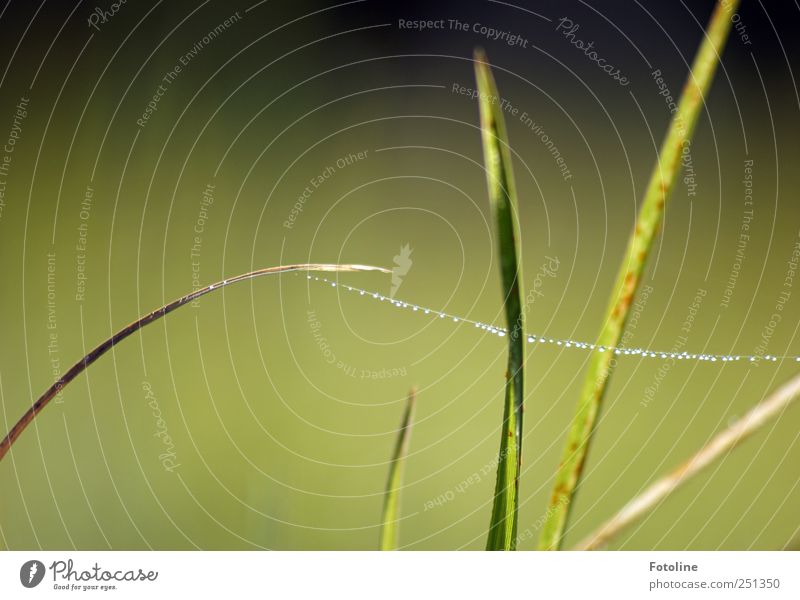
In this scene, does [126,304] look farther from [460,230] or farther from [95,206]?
[460,230]

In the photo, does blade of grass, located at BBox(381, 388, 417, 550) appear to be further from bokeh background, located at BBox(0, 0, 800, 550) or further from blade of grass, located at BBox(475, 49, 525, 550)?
bokeh background, located at BBox(0, 0, 800, 550)

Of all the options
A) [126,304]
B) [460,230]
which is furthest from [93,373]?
[460,230]

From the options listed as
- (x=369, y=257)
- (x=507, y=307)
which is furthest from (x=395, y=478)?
(x=369, y=257)
